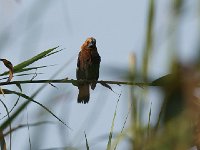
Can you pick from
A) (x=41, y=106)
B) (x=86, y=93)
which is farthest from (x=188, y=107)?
(x=86, y=93)

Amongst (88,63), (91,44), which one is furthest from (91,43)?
(88,63)

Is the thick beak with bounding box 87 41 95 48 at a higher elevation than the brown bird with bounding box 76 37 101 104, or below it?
higher

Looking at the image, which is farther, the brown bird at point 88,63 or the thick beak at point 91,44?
the thick beak at point 91,44

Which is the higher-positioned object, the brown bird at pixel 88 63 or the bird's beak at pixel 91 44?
the bird's beak at pixel 91 44

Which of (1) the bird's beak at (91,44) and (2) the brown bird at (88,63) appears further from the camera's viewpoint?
(1) the bird's beak at (91,44)

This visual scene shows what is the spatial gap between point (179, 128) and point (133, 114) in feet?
0.46

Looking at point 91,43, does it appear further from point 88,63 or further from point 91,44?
point 88,63

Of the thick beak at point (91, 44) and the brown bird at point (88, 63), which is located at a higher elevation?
the thick beak at point (91, 44)

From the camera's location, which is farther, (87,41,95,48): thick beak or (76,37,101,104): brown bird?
(87,41,95,48): thick beak

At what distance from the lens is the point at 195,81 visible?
27.7 inches

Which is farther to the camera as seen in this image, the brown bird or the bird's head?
the bird's head

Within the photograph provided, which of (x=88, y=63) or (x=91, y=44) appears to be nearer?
(x=88, y=63)

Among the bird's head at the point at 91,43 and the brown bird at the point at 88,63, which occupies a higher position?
the bird's head at the point at 91,43

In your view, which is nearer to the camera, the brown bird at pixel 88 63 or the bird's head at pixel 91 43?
the brown bird at pixel 88 63
